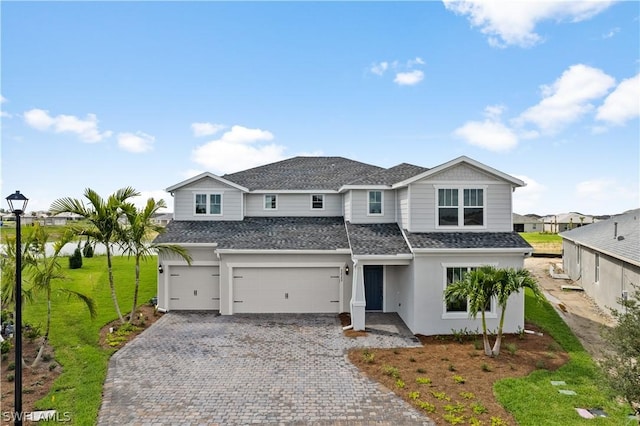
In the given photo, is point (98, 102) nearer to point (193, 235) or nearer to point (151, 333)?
point (193, 235)

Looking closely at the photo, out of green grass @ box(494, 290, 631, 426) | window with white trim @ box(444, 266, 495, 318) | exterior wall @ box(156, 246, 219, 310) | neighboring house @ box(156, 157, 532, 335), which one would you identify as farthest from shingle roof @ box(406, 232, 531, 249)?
exterior wall @ box(156, 246, 219, 310)

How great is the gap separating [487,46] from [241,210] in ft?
46.5

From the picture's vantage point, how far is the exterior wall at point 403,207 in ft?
45.7

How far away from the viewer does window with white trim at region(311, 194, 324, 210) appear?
1833cm

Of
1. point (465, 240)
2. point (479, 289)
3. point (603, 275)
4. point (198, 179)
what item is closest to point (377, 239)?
point (465, 240)

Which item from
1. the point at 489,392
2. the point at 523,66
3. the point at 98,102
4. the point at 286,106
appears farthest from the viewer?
the point at 286,106

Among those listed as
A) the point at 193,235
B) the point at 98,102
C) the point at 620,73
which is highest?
the point at 620,73

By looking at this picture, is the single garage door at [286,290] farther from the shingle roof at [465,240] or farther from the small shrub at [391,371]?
the small shrub at [391,371]

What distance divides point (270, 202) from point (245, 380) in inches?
420

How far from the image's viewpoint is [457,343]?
38.3 feet

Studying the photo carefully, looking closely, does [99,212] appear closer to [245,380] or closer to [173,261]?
[173,261]

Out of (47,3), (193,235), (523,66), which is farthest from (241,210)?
(523,66)

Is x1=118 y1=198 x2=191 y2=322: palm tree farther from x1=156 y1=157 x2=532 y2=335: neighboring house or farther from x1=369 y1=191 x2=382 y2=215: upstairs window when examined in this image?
x1=369 y1=191 x2=382 y2=215: upstairs window

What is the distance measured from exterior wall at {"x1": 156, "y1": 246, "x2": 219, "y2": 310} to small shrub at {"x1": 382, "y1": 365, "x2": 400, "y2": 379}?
9.12 metres
